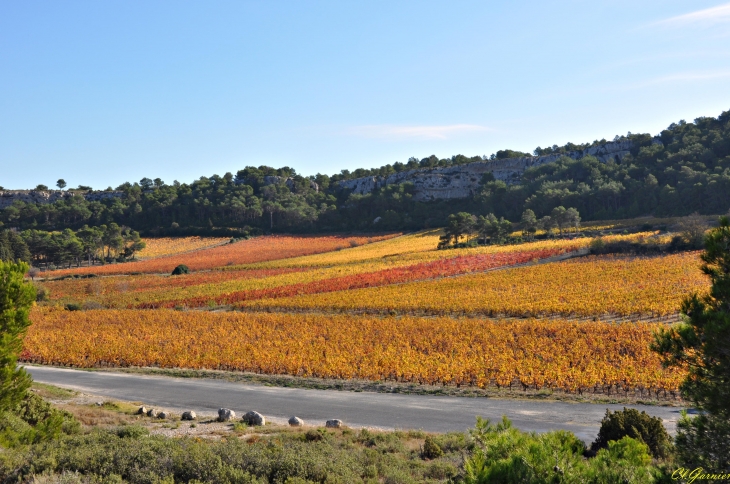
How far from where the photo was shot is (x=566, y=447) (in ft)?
23.5

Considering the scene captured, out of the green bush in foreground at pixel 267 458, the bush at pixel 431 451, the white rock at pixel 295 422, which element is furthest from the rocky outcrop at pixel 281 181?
the bush at pixel 431 451

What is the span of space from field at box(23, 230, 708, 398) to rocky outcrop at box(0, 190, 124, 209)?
99063mm

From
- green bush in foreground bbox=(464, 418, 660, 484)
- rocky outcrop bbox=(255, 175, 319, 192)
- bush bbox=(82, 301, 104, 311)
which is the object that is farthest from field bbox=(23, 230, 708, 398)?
rocky outcrop bbox=(255, 175, 319, 192)

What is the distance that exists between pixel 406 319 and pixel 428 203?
95344mm

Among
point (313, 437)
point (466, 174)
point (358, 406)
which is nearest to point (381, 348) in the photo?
point (358, 406)

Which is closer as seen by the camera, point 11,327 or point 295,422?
point 11,327

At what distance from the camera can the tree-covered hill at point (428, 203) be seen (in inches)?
3935

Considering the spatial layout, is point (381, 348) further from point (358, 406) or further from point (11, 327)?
point (11, 327)

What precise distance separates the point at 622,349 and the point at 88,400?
73.5 ft

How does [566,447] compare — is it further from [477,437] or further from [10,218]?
[10,218]

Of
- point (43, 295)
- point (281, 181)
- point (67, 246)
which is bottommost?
point (43, 295)

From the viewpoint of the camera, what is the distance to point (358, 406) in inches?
802

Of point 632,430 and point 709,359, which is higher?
point 709,359

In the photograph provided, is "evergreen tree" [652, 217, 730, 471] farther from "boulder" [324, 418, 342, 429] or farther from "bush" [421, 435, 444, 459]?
"boulder" [324, 418, 342, 429]
